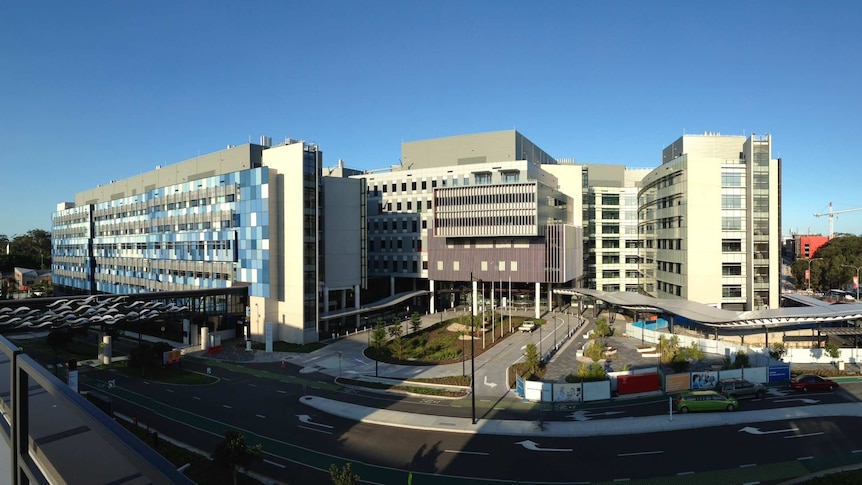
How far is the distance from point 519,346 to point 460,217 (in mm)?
29930

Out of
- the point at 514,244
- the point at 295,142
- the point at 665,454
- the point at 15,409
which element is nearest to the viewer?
the point at 15,409

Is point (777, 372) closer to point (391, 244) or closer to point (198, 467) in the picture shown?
point (198, 467)

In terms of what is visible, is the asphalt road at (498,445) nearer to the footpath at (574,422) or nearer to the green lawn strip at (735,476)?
the green lawn strip at (735,476)

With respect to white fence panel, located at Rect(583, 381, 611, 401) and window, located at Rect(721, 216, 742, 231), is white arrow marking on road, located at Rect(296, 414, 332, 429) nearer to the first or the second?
white fence panel, located at Rect(583, 381, 611, 401)

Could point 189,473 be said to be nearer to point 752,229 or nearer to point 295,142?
point 295,142

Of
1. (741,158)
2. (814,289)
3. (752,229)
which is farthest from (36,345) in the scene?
(814,289)

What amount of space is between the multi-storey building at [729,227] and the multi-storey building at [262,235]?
157ft

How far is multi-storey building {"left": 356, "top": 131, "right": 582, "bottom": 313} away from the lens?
80000 mm

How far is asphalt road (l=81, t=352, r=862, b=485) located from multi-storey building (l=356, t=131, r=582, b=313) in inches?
1802

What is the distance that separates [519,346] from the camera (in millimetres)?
58281

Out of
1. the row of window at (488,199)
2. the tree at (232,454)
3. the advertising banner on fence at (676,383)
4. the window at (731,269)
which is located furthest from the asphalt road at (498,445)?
the row of window at (488,199)

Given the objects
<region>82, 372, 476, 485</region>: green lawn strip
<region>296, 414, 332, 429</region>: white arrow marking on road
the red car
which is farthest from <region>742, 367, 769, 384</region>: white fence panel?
<region>296, 414, 332, 429</region>: white arrow marking on road

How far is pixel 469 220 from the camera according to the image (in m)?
81.8

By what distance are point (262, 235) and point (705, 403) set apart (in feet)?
171
